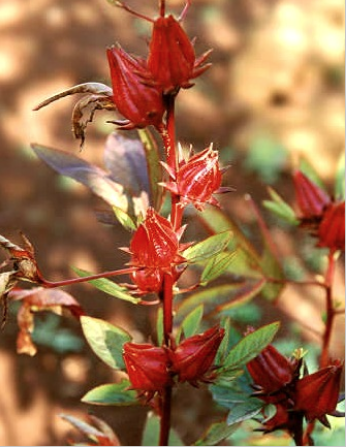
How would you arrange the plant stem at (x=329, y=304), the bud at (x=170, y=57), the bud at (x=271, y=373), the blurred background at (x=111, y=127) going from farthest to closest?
the blurred background at (x=111, y=127), the plant stem at (x=329, y=304), the bud at (x=271, y=373), the bud at (x=170, y=57)

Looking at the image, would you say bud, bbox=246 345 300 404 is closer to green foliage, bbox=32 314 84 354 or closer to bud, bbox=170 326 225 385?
bud, bbox=170 326 225 385

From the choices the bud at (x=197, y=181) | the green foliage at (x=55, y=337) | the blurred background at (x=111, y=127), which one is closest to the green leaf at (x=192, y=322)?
the bud at (x=197, y=181)

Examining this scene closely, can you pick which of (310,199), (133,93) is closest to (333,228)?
(310,199)

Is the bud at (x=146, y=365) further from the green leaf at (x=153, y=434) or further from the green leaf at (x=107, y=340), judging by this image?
the green leaf at (x=153, y=434)

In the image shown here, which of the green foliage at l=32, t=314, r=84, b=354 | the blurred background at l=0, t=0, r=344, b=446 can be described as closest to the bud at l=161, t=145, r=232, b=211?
the blurred background at l=0, t=0, r=344, b=446

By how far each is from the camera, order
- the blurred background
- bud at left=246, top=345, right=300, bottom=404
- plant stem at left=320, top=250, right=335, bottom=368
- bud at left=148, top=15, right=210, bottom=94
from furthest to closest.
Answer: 1. the blurred background
2. plant stem at left=320, top=250, right=335, bottom=368
3. bud at left=246, top=345, right=300, bottom=404
4. bud at left=148, top=15, right=210, bottom=94

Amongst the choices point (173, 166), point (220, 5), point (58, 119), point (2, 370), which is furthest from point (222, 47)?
point (173, 166)

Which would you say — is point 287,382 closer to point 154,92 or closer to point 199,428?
point 154,92
